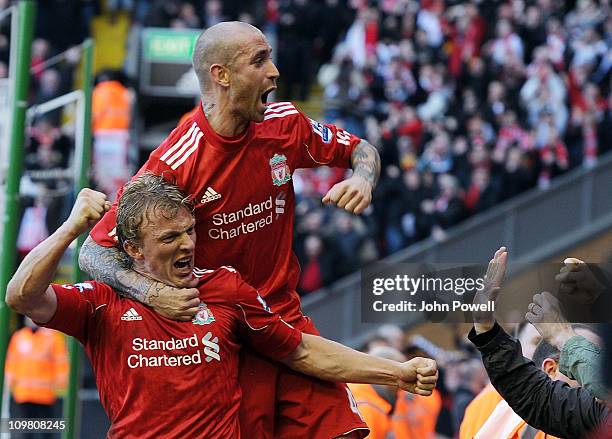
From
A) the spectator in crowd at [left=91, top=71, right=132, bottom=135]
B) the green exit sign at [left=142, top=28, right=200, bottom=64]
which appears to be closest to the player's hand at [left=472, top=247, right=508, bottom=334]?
the spectator in crowd at [left=91, top=71, right=132, bottom=135]

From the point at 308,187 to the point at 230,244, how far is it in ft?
36.5

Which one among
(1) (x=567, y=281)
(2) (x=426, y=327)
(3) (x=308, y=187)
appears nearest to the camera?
(1) (x=567, y=281)

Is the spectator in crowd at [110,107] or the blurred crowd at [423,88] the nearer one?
the spectator in crowd at [110,107]

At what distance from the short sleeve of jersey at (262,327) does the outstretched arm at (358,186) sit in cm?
44

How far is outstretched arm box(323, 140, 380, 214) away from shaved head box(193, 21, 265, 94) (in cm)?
64

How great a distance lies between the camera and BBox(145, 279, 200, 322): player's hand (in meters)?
4.45

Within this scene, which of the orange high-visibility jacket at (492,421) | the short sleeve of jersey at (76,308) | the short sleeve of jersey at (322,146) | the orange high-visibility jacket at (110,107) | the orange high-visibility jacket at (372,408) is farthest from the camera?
the orange high-visibility jacket at (110,107)

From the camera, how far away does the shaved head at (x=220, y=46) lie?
4.93 m

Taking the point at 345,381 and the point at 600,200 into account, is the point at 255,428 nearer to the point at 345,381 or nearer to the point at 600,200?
the point at 345,381

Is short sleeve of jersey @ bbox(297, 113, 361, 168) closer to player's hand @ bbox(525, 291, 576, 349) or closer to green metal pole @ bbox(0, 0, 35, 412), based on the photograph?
player's hand @ bbox(525, 291, 576, 349)

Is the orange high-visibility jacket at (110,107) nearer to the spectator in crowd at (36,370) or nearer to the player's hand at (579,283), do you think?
the spectator in crowd at (36,370)

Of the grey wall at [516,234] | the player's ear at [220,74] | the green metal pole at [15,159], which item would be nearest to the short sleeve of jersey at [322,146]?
the player's ear at [220,74]

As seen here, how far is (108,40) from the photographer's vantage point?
20.2m

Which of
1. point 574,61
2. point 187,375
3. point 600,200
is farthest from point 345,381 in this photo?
point 574,61
